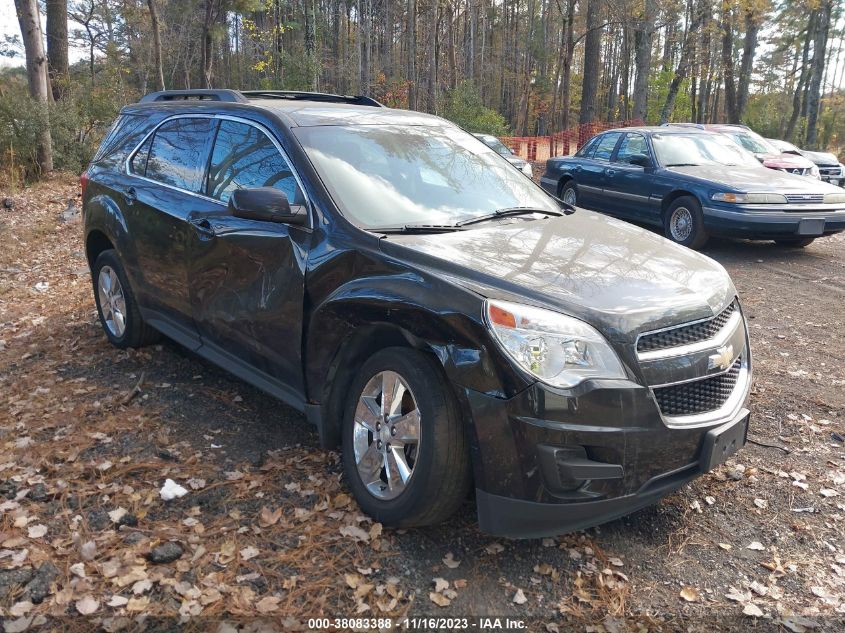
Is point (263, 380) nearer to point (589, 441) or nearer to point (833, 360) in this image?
point (589, 441)

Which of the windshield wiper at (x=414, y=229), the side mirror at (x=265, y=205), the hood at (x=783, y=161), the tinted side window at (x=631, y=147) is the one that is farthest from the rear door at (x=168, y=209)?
the hood at (x=783, y=161)

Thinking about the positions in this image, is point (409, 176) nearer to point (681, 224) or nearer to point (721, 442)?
point (721, 442)

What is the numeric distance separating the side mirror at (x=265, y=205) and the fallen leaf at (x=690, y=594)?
2407mm

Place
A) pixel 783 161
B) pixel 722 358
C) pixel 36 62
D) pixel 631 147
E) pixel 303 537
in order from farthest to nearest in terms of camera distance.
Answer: pixel 783 161 < pixel 36 62 < pixel 631 147 < pixel 303 537 < pixel 722 358

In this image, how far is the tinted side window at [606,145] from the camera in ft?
37.1

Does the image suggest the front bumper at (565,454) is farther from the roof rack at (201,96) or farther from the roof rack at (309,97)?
the roof rack at (309,97)

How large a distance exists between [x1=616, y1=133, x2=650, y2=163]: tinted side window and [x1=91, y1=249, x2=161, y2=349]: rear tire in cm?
783

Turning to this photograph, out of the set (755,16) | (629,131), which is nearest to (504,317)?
(629,131)

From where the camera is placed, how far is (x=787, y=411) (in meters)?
4.62

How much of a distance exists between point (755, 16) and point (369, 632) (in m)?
31.1

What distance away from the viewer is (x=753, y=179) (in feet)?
31.0

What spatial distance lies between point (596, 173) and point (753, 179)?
2527mm

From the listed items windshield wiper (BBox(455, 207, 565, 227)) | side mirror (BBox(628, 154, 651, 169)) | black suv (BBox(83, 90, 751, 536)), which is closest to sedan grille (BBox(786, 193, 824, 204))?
side mirror (BBox(628, 154, 651, 169))

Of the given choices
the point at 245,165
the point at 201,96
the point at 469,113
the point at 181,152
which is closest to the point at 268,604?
the point at 245,165
